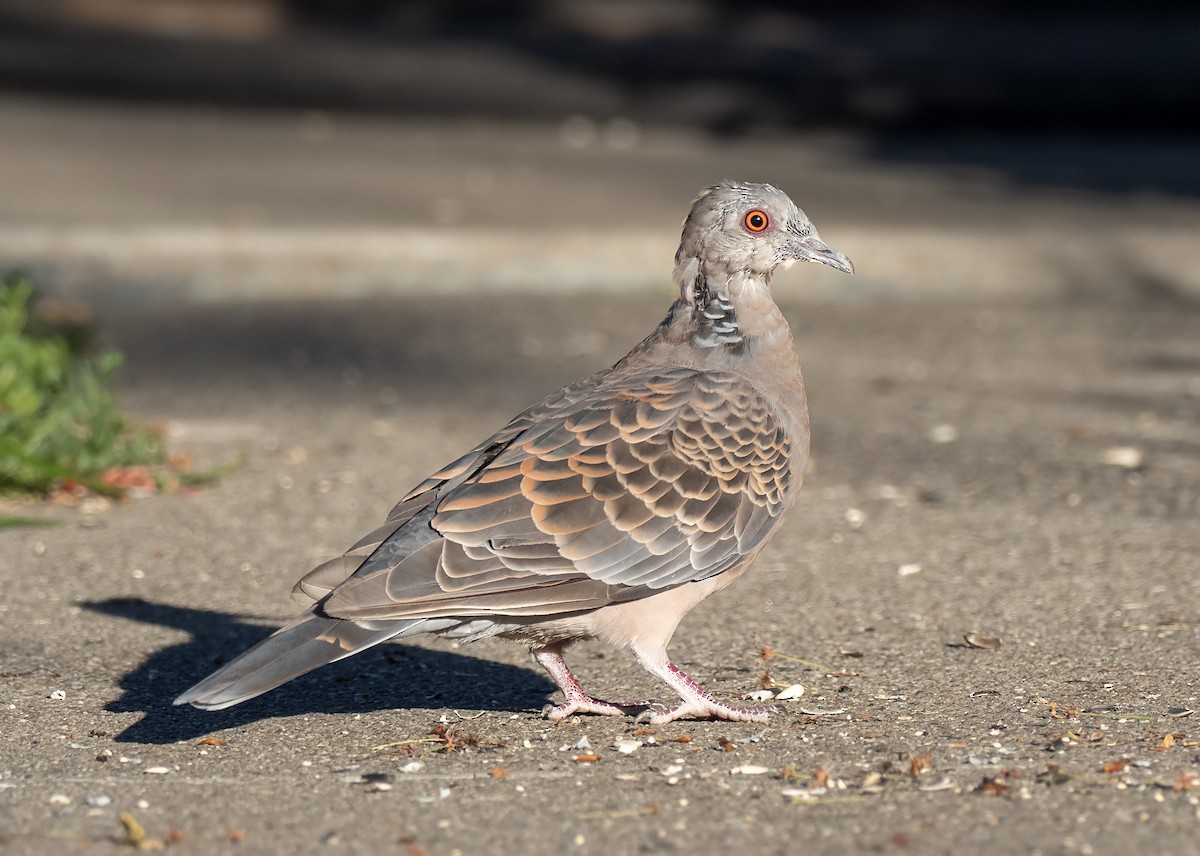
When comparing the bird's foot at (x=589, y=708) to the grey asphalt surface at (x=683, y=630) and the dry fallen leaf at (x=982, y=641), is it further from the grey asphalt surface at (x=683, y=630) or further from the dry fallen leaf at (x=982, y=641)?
the dry fallen leaf at (x=982, y=641)

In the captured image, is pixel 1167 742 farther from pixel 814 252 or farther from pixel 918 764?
pixel 814 252

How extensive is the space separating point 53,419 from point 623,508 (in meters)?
2.53

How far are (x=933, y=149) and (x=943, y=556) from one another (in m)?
8.54

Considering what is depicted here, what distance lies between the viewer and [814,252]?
4.32 metres

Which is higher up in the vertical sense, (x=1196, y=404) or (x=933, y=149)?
(x=933, y=149)

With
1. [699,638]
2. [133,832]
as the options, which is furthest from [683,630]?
[133,832]

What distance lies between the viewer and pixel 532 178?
1105 centimetres

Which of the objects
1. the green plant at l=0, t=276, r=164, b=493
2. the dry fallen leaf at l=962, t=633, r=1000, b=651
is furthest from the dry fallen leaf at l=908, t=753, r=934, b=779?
the green plant at l=0, t=276, r=164, b=493

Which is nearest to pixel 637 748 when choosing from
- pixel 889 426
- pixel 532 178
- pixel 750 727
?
pixel 750 727

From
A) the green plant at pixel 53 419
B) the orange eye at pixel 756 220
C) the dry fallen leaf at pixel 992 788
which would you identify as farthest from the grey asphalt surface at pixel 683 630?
the orange eye at pixel 756 220

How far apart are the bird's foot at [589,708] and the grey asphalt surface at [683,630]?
0.11 ft

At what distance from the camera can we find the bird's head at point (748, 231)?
4285mm

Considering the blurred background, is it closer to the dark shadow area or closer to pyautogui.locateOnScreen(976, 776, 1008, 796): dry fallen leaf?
the dark shadow area

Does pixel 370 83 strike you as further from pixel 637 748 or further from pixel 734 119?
pixel 637 748
